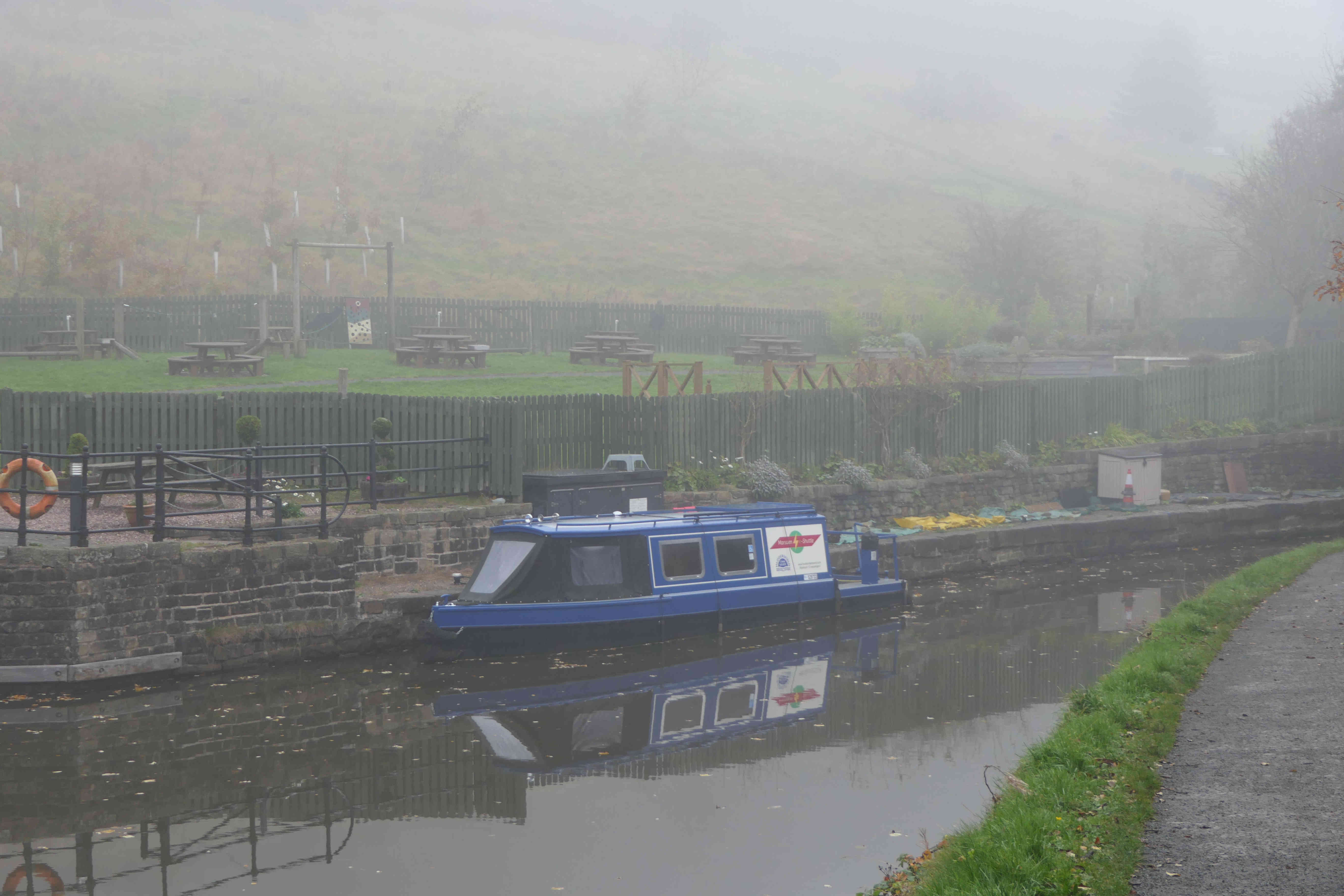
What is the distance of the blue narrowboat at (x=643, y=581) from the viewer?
1388cm

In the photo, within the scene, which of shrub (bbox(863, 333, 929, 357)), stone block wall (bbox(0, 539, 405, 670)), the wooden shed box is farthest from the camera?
shrub (bbox(863, 333, 929, 357))

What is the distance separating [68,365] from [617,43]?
87.4 m

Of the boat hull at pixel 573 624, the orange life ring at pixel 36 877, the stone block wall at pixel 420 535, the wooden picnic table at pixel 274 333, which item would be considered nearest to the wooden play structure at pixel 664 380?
the stone block wall at pixel 420 535

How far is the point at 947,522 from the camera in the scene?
21031mm

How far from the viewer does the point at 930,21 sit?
149 metres

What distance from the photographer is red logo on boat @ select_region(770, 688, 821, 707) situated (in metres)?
12.4

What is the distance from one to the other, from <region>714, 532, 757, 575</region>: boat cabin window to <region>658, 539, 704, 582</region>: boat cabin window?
0.93 ft

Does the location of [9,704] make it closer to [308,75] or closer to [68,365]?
[68,365]

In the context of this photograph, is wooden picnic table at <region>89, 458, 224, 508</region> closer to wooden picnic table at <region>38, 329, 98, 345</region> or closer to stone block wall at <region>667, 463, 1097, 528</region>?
stone block wall at <region>667, 463, 1097, 528</region>

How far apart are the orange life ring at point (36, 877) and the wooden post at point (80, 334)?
20.0 metres

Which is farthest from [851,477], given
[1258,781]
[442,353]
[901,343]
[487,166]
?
[487,166]

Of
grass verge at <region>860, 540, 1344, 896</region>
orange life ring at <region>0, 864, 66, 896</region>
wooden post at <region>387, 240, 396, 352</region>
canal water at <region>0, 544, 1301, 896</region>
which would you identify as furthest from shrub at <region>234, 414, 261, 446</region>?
wooden post at <region>387, 240, 396, 352</region>

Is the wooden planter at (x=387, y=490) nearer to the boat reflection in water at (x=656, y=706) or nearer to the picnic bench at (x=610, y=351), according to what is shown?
the boat reflection in water at (x=656, y=706)

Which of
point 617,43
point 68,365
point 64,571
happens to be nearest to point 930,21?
point 617,43
